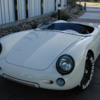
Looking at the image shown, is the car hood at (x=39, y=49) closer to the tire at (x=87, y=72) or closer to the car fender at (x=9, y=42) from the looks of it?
the car fender at (x=9, y=42)

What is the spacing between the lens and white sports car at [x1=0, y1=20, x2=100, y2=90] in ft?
8.77

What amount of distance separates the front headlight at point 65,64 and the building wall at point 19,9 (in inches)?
234

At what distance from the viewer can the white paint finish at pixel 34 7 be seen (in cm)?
1051

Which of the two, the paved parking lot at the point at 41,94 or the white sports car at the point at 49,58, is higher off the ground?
the white sports car at the point at 49,58

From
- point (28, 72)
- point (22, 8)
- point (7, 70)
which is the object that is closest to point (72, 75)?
point (28, 72)

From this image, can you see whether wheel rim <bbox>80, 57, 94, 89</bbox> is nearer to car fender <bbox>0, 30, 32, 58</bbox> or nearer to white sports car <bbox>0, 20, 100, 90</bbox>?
white sports car <bbox>0, 20, 100, 90</bbox>

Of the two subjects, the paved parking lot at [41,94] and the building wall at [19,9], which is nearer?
the paved parking lot at [41,94]

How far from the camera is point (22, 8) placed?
9.58 m

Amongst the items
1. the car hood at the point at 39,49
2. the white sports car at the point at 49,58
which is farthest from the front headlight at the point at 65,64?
the car hood at the point at 39,49

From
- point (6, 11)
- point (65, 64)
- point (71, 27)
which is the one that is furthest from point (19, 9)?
point (65, 64)

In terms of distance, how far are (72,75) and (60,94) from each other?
61 cm

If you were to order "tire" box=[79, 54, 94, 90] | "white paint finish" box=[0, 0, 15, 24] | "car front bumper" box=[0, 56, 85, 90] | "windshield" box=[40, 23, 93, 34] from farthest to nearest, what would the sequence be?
"white paint finish" box=[0, 0, 15, 24], "windshield" box=[40, 23, 93, 34], "tire" box=[79, 54, 94, 90], "car front bumper" box=[0, 56, 85, 90]

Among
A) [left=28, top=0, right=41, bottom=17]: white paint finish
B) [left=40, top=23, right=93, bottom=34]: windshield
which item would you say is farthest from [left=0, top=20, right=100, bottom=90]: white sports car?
[left=28, top=0, right=41, bottom=17]: white paint finish

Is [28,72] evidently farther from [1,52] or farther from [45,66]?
[1,52]
